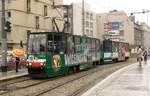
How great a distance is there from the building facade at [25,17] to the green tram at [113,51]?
858 cm

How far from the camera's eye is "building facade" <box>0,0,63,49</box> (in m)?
60.1

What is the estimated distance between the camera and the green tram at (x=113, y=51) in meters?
49.6

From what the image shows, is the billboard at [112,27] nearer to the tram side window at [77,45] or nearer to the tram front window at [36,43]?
the tram side window at [77,45]

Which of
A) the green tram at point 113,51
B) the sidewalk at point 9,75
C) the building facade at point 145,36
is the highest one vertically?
the building facade at point 145,36

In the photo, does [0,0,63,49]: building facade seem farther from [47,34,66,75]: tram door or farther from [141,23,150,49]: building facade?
[141,23,150,49]: building facade

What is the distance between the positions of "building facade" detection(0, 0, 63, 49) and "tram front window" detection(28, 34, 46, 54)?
28.9 meters

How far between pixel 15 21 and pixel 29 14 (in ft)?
14.1

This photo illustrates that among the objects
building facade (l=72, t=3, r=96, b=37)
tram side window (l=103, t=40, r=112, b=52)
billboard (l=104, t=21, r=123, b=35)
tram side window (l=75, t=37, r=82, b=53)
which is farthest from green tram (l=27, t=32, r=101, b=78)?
billboard (l=104, t=21, r=123, b=35)

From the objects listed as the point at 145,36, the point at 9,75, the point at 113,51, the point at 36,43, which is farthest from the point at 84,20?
the point at 36,43

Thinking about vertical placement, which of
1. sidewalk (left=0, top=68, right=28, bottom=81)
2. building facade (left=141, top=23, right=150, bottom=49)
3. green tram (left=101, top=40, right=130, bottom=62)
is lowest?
sidewalk (left=0, top=68, right=28, bottom=81)

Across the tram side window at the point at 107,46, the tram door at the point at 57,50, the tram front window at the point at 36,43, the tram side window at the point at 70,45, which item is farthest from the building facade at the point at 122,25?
the tram front window at the point at 36,43

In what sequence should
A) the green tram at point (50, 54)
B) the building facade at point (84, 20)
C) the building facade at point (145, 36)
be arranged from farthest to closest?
the building facade at point (145, 36)
the building facade at point (84, 20)
the green tram at point (50, 54)

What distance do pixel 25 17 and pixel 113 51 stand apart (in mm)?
16262

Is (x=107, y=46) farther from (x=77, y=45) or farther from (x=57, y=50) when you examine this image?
(x=57, y=50)
